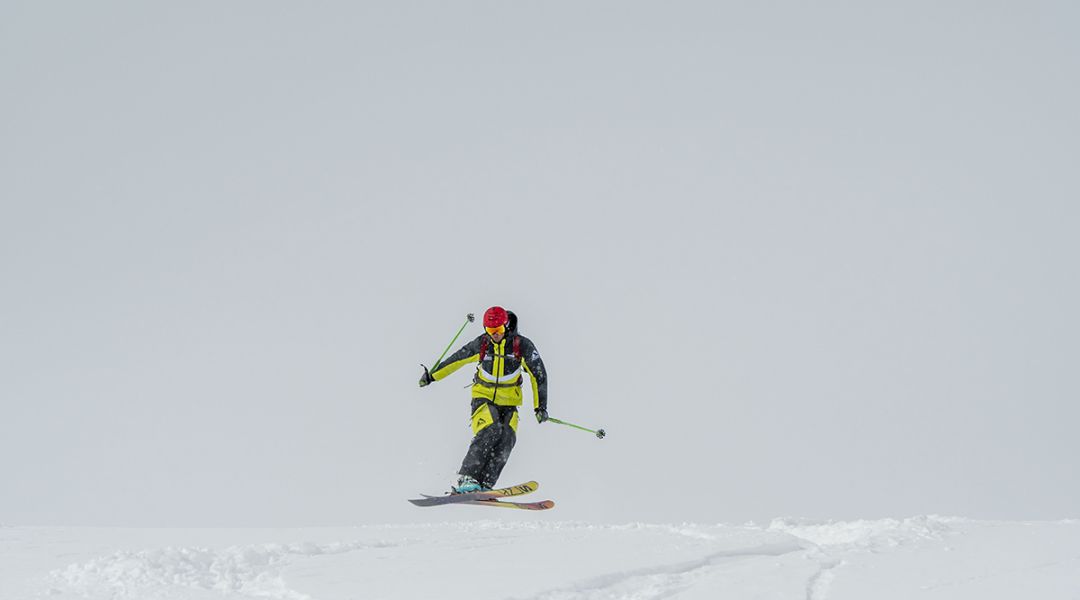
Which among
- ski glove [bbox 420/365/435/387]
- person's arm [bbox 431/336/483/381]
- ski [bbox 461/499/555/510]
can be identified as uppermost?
person's arm [bbox 431/336/483/381]

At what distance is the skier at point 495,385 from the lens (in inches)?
474

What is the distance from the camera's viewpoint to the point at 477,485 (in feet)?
38.7

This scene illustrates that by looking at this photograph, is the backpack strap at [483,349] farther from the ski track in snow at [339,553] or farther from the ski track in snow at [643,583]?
the ski track in snow at [643,583]

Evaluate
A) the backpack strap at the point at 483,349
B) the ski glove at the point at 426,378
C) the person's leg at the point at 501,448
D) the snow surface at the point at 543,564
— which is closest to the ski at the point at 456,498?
the person's leg at the point at 501,448

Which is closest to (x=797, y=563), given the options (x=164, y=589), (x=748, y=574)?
(x=748, y=574)

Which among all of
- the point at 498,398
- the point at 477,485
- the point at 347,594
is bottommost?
the point at 347,594

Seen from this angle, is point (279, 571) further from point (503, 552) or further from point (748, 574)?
point (748, 574)

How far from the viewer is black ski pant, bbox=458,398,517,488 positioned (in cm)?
1202

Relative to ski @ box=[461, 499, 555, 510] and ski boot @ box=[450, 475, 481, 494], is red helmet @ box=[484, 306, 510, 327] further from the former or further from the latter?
ski @ box=[461, 499, 555, 510]

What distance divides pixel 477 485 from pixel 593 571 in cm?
580

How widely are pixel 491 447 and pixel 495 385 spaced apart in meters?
0.76

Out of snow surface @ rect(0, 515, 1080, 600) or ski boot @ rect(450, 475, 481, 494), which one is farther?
ski boot @ rect(450, 475, 481, 494)

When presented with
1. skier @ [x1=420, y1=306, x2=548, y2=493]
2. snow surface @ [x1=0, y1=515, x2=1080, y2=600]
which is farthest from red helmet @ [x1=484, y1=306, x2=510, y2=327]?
snow surface @ [x1=0, y1=515, x2=1080, y2=600]

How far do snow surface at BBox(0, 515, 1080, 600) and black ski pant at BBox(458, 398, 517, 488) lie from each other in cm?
382
